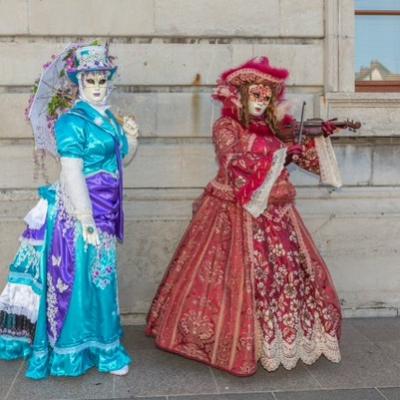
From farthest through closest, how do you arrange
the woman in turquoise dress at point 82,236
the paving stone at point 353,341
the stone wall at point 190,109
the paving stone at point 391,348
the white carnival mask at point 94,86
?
the stone wall at point 190,109, the paving stone at point 353,341, the paving stone at point 391,348, the white carnival mask at point 94,86, the woman in turquoise dress at point 82,236

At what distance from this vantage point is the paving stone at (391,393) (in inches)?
145

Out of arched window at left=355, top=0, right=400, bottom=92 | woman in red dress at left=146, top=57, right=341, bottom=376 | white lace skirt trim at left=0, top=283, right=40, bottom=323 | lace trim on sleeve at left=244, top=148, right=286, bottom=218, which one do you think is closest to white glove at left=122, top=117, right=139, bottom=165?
woman in red dress at left=146, top=57, right=341, bottom=376

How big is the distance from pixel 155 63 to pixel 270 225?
1.91 m

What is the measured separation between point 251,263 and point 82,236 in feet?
3.51

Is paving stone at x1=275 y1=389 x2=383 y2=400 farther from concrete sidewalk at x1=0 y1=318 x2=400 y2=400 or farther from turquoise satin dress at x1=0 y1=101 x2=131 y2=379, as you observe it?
turquoise satin dress at x1=0 y1=101 x2=131 y2=379

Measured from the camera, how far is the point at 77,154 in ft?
12.3

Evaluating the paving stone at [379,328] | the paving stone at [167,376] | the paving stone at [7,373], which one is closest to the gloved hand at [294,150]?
the paving stone at [167,376]

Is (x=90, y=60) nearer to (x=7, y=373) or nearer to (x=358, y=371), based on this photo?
(x=7, y=373)

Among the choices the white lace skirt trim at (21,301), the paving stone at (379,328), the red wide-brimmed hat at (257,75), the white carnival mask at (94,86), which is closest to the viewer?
the white carnival mask at (94,86)

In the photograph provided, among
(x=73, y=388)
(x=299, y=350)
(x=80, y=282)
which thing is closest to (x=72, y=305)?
(x=80, y=282)

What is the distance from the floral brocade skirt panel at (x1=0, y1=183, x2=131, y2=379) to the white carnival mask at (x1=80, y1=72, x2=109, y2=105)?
2.10ft

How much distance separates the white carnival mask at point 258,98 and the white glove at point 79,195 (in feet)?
3.83

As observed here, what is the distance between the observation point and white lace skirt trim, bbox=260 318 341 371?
3.88 meters

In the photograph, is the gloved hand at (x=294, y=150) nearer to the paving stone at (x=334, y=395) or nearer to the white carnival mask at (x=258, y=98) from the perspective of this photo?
the white carnival mask at (x=258, y=98)
